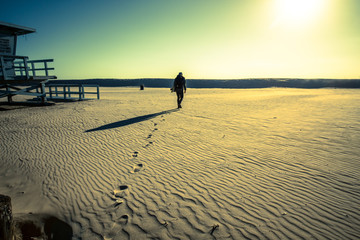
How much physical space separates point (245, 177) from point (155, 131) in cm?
411

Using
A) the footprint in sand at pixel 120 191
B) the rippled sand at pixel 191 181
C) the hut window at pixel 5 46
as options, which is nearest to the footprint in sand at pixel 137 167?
the rippled sand at pixel 191 181

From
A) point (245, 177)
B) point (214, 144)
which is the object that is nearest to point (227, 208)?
point (245, 177)

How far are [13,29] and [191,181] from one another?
14402mm

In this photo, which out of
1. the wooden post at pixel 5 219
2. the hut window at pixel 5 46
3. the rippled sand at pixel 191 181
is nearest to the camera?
the wooden post at pixel 5 219

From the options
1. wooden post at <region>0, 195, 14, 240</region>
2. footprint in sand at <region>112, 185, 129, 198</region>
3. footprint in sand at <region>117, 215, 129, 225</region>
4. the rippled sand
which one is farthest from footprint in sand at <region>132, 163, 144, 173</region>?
wooden post at <region>0, 195, 14, 240</region>

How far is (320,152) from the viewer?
463cm

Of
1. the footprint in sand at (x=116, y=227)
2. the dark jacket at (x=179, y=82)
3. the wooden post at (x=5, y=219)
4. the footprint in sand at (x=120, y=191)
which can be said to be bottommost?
the footprint in sand at (x=116, y=227)

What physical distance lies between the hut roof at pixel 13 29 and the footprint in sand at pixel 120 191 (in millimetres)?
12703

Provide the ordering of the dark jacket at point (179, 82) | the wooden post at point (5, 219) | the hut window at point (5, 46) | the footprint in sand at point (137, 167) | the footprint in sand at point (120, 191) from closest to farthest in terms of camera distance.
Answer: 1. the wooden post at point (5, 219)
2. the footprint in sand at point (120, 191)
3. the footprint in sand at point (137, 167)
4. the hut window at point (5, 46)
5. the dark jacket at point (179, 82)

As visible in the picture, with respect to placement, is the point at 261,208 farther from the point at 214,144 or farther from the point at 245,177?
the point at 214,144

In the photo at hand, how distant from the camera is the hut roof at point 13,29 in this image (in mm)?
10133

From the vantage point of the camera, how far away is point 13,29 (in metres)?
10.7

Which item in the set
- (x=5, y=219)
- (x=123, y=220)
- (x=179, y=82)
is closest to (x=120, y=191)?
(x=123, y=220)

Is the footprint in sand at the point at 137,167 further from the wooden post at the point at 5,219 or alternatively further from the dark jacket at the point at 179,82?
the dark jacket at the point at 179,82
